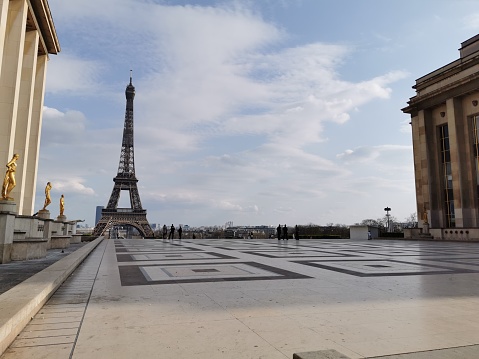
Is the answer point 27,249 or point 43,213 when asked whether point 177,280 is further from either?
point 43,213

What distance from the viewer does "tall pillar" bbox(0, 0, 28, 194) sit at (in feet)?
64.2

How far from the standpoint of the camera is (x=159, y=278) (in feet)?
28.2

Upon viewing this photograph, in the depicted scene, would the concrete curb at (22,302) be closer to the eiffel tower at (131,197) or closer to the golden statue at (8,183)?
the golden statue at (8,183)

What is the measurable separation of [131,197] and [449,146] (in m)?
73.0

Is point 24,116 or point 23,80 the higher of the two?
point 23,80

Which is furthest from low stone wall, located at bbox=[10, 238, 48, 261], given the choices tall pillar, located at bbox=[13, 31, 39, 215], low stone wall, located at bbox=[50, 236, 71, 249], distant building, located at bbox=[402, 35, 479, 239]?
distant building, located at bbox=[402, 35, 479, 239]

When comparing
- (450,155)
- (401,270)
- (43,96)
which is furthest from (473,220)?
(43,96)

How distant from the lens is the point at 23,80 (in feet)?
76.0

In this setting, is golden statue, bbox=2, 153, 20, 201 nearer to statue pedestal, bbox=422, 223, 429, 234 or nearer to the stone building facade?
the stone building facade

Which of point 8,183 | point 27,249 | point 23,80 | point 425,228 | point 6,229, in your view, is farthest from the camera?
point 425,228

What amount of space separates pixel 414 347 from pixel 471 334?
1078 millimetres

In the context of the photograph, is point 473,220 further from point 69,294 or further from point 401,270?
point 69,294

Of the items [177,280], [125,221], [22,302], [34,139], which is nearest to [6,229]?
[177,280]

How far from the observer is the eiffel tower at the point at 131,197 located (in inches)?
3169
